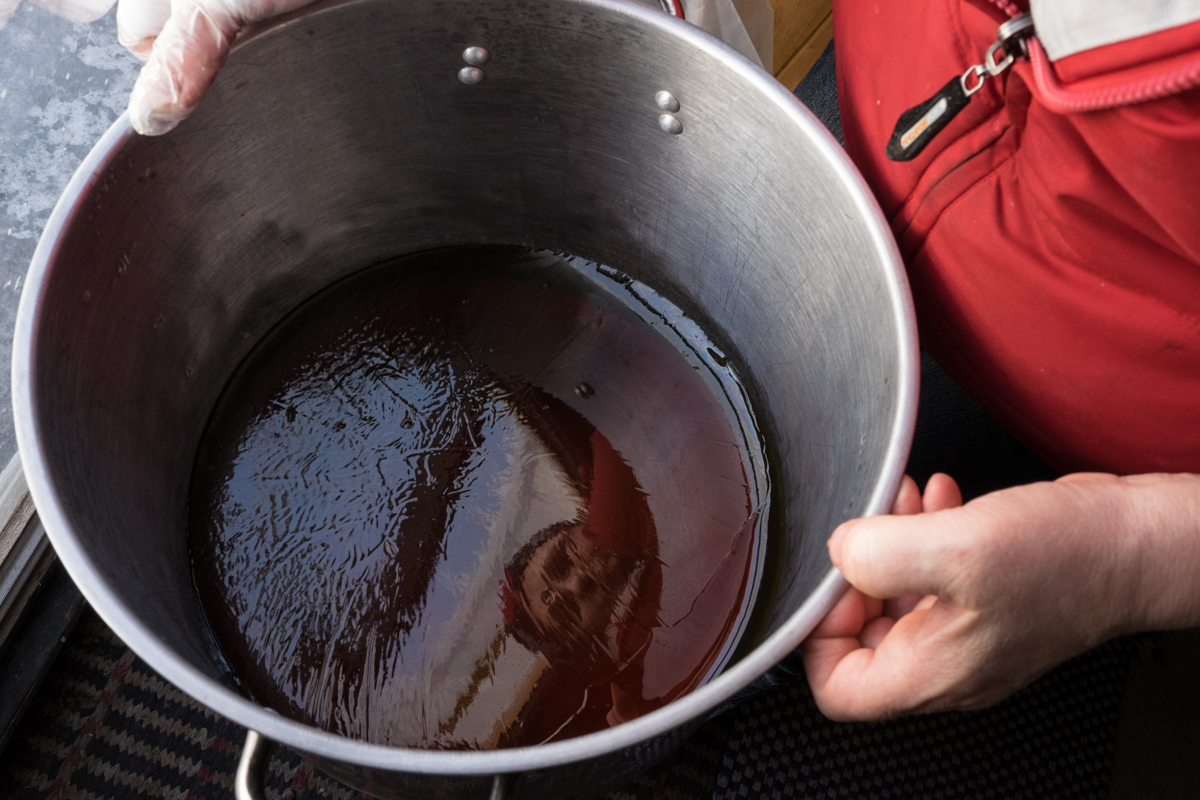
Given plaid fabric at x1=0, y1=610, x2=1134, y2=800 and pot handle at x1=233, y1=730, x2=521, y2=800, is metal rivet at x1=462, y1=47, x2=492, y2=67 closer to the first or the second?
pot handle at x1=233, y1=730, x2=521, y2=800

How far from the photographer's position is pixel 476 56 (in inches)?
25.5

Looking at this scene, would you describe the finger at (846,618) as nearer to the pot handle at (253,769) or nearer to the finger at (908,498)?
the finger at (908,498)

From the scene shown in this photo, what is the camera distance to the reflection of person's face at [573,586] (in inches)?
26.1

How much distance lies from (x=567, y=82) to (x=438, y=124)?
5.4 inches

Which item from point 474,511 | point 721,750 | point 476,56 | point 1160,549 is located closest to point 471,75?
point 476,56

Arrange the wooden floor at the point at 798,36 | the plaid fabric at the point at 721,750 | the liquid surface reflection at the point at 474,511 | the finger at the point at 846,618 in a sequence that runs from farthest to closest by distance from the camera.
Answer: the wooden floor at the point at 798,36
the plaid fabric at the point at 721,750
the liquid surface reflection at the point at 474,511
the finger at the point at 846,618

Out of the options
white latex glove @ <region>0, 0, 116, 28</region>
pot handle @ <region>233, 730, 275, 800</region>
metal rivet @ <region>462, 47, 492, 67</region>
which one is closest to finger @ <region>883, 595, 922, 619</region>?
pot handle @ <region>233, 730, 275, 800</region>

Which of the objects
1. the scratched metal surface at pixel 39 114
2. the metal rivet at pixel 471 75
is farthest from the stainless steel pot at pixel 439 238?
the scratched metal surface at pixel 39 114

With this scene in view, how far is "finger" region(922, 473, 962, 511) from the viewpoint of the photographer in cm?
52

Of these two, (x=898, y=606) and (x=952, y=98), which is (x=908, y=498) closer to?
(x=898, y=606)

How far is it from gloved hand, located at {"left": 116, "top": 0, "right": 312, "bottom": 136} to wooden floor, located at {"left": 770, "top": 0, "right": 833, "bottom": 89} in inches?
29.7

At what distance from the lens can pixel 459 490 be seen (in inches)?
27.8

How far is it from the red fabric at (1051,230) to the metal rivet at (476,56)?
0.98ft

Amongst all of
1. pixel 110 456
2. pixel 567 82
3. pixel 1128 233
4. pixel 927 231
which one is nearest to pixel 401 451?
pixel 110 456
